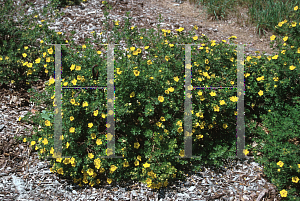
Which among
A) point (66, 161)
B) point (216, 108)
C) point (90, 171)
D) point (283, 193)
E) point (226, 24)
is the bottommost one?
point (283, 193)

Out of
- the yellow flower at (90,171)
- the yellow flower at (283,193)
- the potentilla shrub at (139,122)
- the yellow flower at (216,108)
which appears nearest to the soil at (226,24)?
the potentilla shrub at (139,122)

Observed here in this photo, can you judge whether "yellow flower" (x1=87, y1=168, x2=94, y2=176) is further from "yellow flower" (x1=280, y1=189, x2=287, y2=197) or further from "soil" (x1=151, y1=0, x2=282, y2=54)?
"soil" (x1=151, y1=0, x2=282, y2=54)

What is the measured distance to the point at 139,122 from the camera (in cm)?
311

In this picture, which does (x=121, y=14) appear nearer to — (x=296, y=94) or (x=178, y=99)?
(x=178, y=99)

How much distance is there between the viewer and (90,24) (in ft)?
16.4

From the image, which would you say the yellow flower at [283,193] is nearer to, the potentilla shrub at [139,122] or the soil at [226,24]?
the potentilla shrub at [139,122]

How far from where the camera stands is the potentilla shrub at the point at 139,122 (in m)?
2.76

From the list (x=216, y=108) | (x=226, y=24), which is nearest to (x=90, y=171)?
(x=216, y=108)

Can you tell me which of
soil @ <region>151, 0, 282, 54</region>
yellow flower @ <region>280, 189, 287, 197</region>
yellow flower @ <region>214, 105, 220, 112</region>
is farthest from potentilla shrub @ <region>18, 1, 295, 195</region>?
soil @ <region>151, 0, 282, 54</region>

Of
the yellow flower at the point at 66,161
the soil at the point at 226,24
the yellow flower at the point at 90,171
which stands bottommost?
the yellow flower at the point at 90,171

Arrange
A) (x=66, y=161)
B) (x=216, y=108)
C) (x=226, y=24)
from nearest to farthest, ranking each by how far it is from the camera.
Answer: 1. (x=66, y=161)
2. (x=216, y=108)
3. (x=226, y=24)

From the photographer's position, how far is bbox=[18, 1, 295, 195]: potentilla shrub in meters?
2.76

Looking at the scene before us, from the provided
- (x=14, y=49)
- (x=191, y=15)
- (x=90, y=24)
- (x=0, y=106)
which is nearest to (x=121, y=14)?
(x=90, y=24)

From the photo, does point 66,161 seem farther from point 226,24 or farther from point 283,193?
point 226,24
